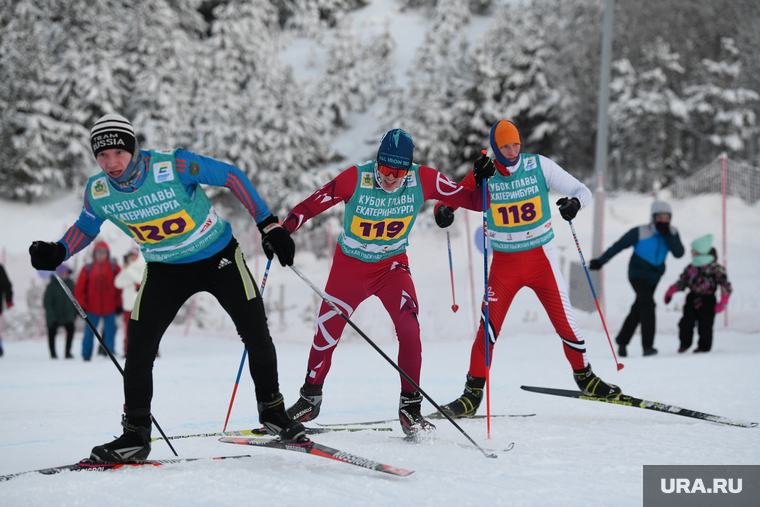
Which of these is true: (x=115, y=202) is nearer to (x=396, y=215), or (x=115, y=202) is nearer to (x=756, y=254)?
(x=396, y=215)

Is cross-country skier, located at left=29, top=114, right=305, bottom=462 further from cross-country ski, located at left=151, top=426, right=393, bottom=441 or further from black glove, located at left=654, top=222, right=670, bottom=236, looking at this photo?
black glove, located at left=654, top=222, right=670, bottom=236

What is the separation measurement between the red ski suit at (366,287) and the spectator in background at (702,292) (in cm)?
495

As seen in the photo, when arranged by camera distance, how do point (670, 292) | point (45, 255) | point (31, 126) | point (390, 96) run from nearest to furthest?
point (45, 255) < point (670, 292) < point (31, 126) < point (390, 96)

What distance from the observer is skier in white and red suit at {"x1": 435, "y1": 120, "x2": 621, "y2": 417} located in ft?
13.6

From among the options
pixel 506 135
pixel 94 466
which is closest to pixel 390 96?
pixel 506 135

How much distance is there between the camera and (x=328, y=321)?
3.87 meters

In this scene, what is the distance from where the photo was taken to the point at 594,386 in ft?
13.6

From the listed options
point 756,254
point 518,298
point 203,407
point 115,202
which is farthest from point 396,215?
point 756,254

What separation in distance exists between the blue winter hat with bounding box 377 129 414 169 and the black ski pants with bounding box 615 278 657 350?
4.88m

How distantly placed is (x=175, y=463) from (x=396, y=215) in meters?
1.91

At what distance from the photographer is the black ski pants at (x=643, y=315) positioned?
7.36 m

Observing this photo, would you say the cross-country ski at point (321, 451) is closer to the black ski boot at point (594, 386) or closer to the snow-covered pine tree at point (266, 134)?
the black ski boot at point (594, 386)

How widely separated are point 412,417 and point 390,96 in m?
27.1

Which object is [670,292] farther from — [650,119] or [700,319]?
[650,119]
